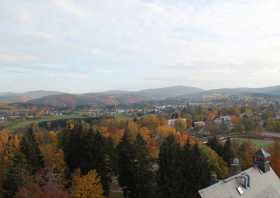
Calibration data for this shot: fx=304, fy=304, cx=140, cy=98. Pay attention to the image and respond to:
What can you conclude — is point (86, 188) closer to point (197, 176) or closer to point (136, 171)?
point (136, 171)

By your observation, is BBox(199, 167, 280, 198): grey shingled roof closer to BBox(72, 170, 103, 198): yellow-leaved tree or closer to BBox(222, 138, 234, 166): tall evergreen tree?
BBox(72, 170, 103, 198): yellow-leaved tree

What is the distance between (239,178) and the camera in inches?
1108

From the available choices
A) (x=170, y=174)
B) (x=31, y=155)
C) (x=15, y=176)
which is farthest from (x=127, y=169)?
(x=15, y=176)

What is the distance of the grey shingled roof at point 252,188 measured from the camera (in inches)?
1005

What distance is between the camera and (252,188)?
29.0 metres

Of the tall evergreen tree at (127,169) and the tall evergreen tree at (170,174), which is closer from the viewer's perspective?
the tall evergreen tree at (170,174)

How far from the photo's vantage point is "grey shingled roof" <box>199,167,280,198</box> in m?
25.5

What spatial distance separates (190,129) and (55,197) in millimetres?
83250

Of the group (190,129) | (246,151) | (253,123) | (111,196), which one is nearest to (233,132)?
(253,123)

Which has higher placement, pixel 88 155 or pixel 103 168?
pixel 88 155

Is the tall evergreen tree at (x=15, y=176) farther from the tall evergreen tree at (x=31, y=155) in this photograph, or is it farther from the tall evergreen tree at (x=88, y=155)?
the tall evergreen tree at (x=88, y=155)

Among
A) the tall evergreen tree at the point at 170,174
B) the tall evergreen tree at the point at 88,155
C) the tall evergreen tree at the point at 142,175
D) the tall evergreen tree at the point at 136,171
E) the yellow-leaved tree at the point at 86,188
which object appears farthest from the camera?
the tall evergreen tree at the point at 88,155

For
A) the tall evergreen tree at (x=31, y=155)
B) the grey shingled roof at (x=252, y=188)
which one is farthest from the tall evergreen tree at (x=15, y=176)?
the grey shingled roof at (x=252, y=188)

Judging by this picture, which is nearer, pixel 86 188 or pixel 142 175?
pixel 86 188
